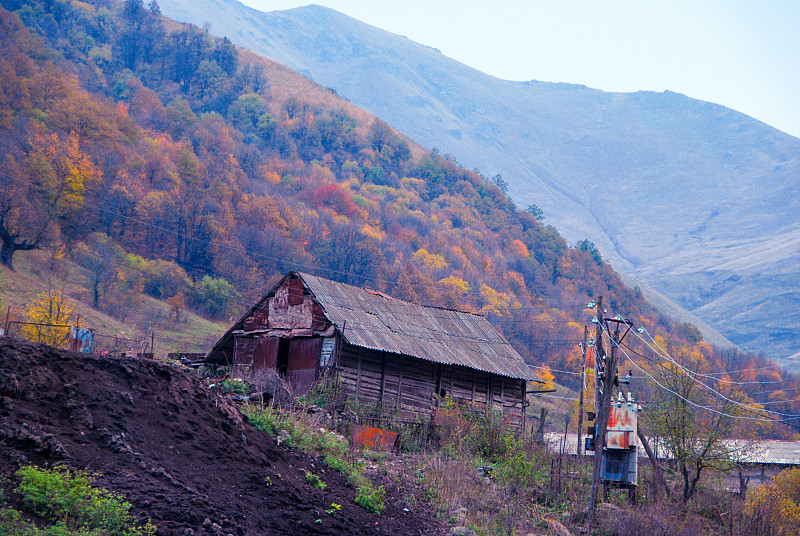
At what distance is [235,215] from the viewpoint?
79.2 m

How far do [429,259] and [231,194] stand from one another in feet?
84.7

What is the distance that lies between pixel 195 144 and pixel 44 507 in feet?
310

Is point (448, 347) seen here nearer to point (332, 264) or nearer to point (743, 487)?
point (743, 487)

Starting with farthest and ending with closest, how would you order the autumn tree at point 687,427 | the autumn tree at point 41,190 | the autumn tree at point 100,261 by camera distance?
the autumn tree at point 100,261
the autumn tree at point 41,190
the autumn tree at point 687,427

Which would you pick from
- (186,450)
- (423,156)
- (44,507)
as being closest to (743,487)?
(186,450)

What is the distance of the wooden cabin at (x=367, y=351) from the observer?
26344mm

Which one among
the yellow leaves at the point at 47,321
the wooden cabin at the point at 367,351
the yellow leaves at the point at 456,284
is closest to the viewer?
the wooden cabin at the point at 367,351

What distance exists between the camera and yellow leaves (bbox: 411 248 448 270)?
286ft

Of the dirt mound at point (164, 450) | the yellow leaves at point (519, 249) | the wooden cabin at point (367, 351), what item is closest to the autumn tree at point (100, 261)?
the wooden cabin at point (367, 351)

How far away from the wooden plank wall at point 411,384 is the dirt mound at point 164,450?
446 inches

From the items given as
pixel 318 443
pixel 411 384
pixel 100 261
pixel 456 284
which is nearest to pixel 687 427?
pixel 411 384

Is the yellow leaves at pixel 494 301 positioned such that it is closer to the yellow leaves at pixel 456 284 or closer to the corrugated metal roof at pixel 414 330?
the yellow leaves at pixel 456 284

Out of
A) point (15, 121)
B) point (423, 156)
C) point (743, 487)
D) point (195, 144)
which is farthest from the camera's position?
point (423, 156)

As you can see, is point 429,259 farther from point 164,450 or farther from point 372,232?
point 164,450
